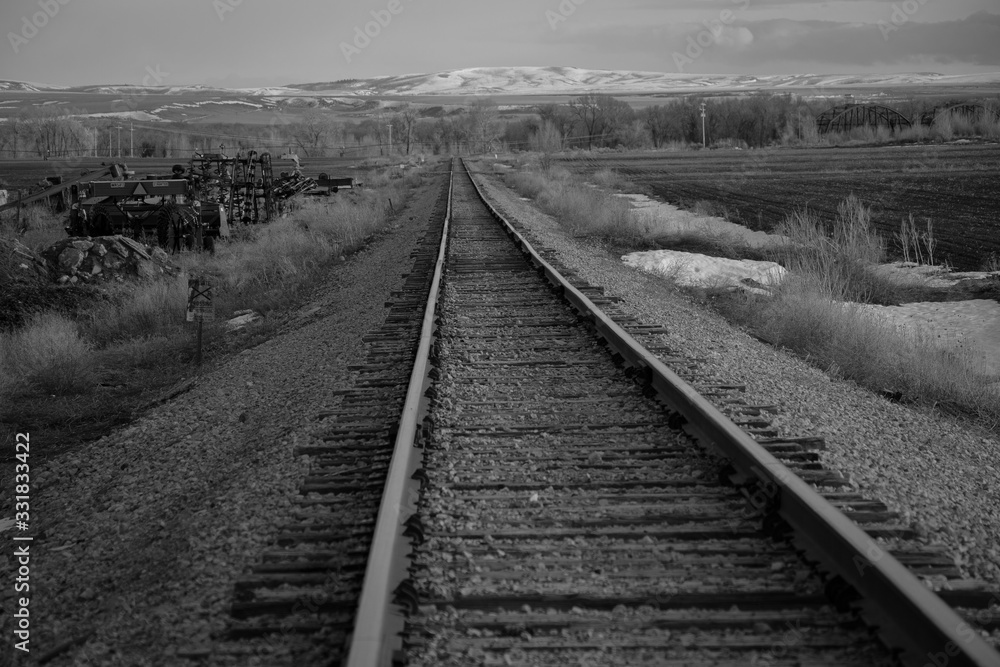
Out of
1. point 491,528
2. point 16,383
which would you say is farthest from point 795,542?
point 16,383

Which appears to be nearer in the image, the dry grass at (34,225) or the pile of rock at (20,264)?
the pile of rock at (20,264)

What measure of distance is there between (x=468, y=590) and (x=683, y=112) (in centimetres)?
10749

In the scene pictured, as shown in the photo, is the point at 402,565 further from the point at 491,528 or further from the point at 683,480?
the point at 683,480

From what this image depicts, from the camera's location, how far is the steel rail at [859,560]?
9.30 ft

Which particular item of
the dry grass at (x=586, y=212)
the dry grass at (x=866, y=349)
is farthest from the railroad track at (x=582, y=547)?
the dry grass at (x=586, y=212)

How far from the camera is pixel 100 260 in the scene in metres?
16.2

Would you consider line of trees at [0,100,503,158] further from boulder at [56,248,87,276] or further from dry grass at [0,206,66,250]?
boulder at [56,248,87,276]

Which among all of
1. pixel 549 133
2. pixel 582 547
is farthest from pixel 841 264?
pixel 549 133

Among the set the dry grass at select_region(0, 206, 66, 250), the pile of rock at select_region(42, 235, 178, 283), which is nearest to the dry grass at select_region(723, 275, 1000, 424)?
the pile of rock at select_region(42, 235, 178, 283)

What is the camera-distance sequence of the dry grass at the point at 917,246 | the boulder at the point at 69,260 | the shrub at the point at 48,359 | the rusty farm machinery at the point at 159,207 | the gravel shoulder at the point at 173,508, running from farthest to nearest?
the rusty farm machinery at the point at 159,207
the dry grass at the point at 917,246
the boulder at the point at 69,260
the shrub at the point at 48,359
the gravel shoulder at the point at 173,508

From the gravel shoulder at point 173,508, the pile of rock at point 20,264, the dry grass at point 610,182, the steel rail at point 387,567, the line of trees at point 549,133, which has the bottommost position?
the gravel shoulder at point 173,508

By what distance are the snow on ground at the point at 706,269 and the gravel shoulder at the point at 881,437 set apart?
3.44 metres

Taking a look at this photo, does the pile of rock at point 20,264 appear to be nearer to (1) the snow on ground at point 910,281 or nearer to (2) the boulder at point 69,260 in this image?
(2) the boulder at point 69,260

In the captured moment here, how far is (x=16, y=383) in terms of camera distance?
30.5ft
